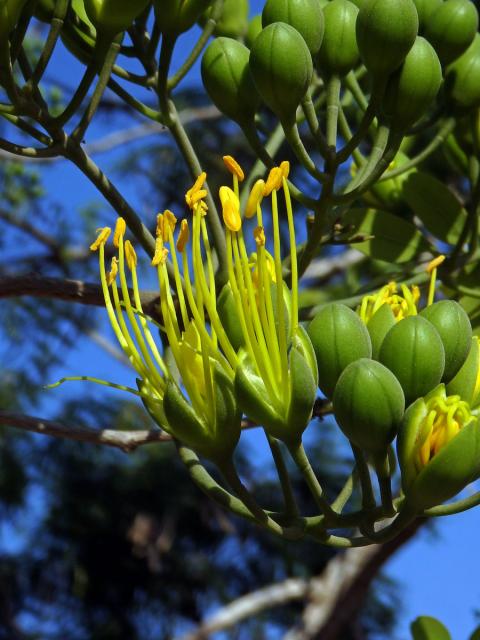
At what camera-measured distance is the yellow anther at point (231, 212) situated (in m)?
1.12

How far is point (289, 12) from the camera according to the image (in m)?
1.31

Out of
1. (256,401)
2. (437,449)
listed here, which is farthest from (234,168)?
(437,449)

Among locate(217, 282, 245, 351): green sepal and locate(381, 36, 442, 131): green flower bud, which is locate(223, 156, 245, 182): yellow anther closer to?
locate(217, 282, 245, 351): green sepal

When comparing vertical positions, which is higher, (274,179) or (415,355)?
(274,179)

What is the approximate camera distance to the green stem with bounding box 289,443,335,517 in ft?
3.55

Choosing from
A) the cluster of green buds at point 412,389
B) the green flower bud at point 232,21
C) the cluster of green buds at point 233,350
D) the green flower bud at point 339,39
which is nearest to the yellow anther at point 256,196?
the cluster of green buds at point 233,350

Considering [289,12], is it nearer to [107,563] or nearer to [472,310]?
[472,310]

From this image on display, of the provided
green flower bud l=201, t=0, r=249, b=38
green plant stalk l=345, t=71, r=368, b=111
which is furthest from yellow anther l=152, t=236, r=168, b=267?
green flower bud l=201, t=0, r=249, b=38

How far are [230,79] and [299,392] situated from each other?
1.55ft

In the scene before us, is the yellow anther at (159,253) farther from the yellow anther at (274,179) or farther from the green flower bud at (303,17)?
the green flower bud at (303,17)

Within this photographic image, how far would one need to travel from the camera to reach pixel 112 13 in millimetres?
1258

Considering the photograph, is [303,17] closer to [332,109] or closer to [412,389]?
[332,109]

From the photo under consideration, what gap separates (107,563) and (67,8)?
13.6 ft

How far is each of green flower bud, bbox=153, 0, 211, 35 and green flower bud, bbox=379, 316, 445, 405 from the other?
0.50 m
